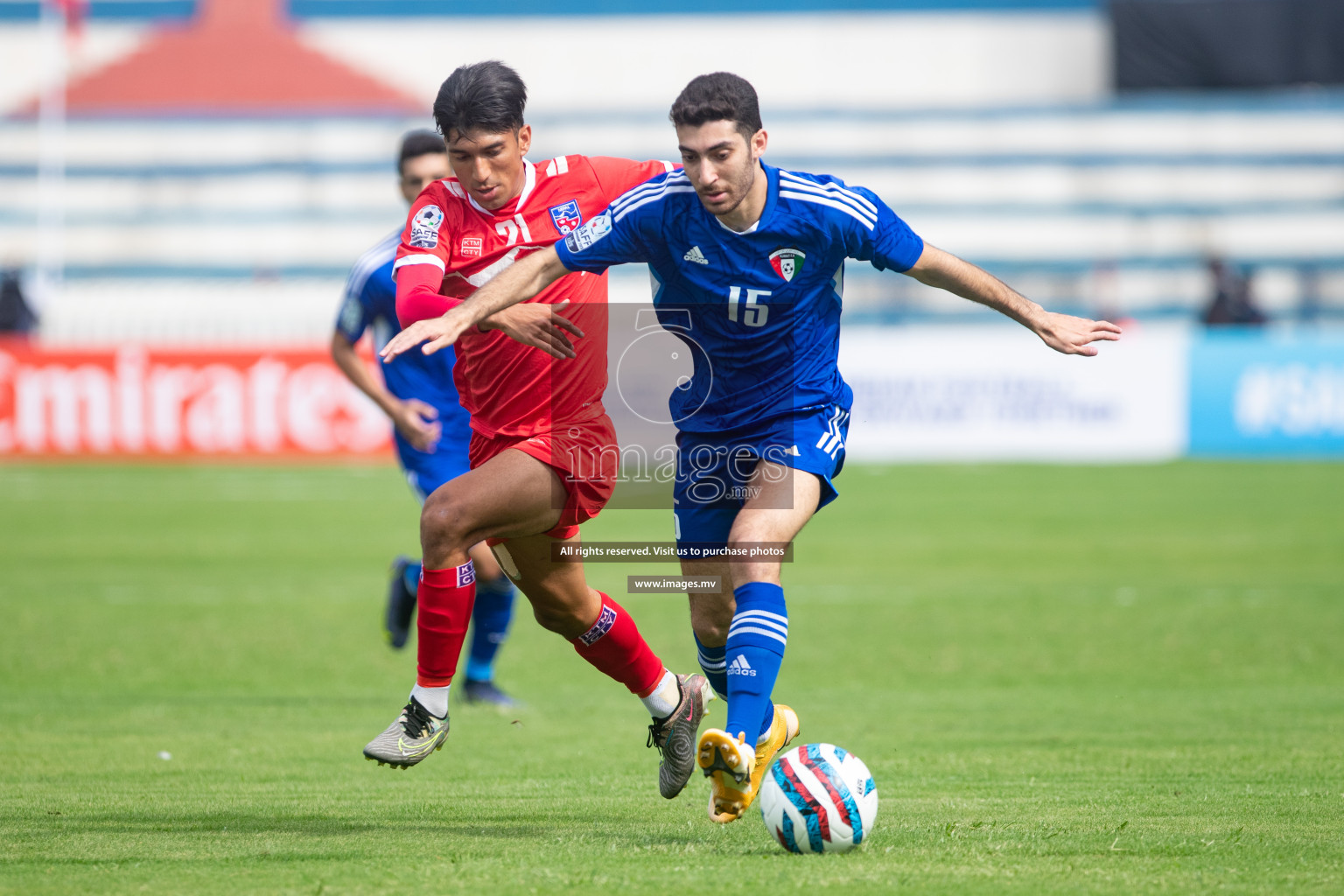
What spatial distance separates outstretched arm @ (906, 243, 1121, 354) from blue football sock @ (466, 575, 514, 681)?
3482 millimetres

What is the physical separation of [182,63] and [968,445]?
2727 centimetres

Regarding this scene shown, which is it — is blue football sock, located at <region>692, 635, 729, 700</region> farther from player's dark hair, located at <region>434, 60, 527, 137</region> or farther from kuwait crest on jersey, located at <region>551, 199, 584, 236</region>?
player's dark hair, located at <region>434, 60, 527, 137</region>

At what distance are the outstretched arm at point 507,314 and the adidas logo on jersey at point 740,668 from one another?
3.86 feet

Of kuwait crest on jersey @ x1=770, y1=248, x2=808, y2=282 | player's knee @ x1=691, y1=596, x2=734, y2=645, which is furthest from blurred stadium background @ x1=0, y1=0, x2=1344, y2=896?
kuwait crest on jersey @ x1=770, y1=248, x2=808, y2=282

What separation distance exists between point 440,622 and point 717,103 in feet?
6.57

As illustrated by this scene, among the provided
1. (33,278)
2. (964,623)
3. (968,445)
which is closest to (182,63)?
(33,278)

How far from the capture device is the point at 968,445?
21.1 metres

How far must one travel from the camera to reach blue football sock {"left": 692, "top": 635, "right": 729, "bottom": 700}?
5660 mm

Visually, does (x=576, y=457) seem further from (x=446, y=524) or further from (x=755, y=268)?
(x=755, y=268)

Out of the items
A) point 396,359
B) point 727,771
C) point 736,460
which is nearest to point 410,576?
point 396,359

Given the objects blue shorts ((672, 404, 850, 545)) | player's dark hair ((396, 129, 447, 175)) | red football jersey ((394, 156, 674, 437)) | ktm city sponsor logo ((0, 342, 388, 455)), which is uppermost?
player's dark hair ((396, 129, 447, 175))

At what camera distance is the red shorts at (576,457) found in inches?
213

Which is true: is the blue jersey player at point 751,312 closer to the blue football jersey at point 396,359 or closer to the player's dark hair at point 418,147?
the player's dark hair at point 418,147

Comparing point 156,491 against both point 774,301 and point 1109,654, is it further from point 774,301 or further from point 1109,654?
point 774,301
